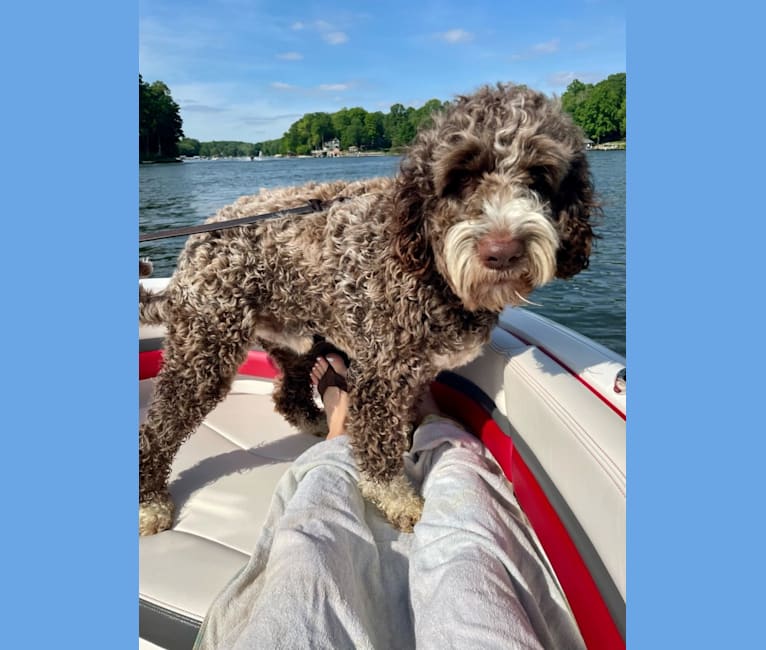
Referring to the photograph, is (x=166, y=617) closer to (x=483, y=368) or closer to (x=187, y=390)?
(x=187, y=390)

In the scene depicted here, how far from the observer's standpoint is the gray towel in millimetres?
1510

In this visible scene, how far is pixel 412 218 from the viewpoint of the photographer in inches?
82.0

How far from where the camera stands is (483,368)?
2822 mm

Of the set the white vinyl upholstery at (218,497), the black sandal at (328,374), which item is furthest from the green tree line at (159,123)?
the black sandal at (328,374)

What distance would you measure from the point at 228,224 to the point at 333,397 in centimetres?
129

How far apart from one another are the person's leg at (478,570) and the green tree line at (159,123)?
1.53 m

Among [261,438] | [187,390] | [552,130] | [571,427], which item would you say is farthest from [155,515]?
[552,130]

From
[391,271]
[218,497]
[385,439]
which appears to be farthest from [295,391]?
[391,271]

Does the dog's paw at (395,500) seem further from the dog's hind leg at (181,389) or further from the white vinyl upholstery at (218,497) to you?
the dog's hind leg at (181,389)

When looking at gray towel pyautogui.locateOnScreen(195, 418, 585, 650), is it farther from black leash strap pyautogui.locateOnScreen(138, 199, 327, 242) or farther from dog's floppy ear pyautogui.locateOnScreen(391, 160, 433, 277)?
black leash strap pyautogui.locateOnScreen(138, 199, 327, 242)

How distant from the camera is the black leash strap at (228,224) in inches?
80.3

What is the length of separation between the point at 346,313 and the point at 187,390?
2.74ft

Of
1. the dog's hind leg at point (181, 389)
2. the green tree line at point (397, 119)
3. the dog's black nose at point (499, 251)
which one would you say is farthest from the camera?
the dog's hind leg at point (181, 389)

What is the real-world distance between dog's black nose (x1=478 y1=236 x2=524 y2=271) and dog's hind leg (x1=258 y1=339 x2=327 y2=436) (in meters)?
1.70
